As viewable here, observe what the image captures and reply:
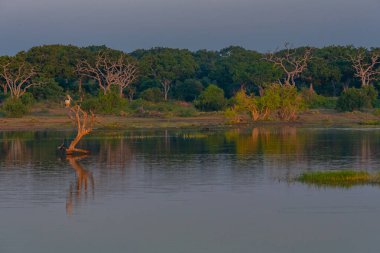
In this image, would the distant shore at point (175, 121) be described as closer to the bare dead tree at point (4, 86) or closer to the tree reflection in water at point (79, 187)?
the bare dead tree at point (4, 86)

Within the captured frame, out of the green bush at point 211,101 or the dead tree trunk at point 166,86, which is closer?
the green bush at point 211,101

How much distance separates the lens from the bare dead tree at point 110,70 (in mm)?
107556

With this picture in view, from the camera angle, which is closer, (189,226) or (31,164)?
(189,226)

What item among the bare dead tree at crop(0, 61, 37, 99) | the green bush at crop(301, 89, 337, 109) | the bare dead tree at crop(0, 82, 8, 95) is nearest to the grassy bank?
the green bush at crop(301, 89, 337, 109)

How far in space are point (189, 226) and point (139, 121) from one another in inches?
2453

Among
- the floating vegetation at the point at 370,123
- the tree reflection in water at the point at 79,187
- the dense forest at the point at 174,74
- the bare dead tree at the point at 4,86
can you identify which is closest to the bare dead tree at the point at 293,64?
the dense forest at the point at 174,74

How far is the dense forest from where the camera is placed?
10231 centimetres

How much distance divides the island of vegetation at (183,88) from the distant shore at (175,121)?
112 millimetres

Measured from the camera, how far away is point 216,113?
94250 millimetres

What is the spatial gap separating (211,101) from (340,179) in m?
64.6

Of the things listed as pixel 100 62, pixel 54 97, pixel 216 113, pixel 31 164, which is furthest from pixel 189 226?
pixel 100 62

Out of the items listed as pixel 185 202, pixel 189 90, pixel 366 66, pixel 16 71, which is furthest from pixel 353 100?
pixel 185 202

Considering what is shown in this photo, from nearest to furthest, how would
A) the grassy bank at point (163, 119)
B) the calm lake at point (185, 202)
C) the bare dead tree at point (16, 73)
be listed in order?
the calm lake at point (185, 202), the grassy bank at point (163, 119), the bare dead tree at point (16, 73)

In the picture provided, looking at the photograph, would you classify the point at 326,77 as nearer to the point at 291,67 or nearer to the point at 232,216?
the point at 291,67
